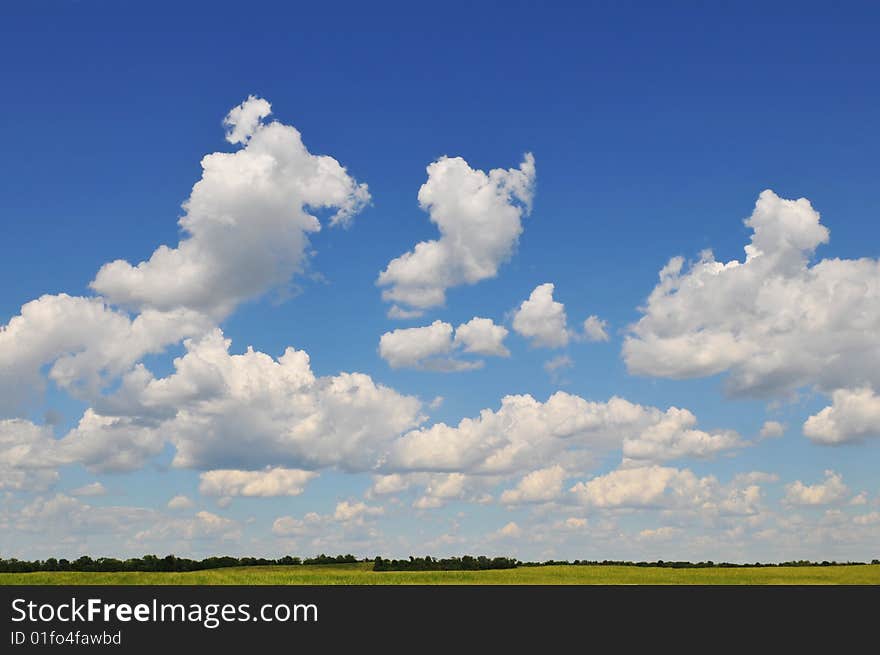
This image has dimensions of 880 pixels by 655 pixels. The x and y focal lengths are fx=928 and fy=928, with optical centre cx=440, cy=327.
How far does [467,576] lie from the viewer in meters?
127

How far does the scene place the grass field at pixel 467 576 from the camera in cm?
11469

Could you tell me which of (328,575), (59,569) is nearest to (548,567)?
(328,575)

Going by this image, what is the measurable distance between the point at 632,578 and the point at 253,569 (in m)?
51.5

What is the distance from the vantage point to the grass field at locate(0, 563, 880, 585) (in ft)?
376
